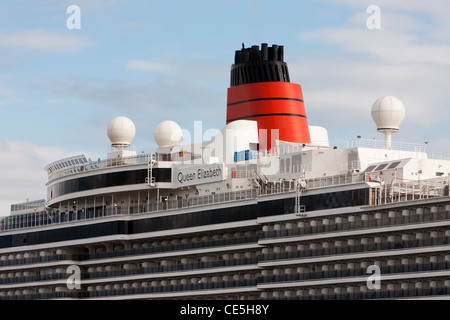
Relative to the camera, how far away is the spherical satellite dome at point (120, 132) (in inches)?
3713

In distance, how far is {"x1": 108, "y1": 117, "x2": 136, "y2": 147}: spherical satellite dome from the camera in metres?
94.3

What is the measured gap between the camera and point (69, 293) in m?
92.9

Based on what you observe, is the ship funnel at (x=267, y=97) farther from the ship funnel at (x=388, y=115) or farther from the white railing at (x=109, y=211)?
the ship funnel at (x=388, y=115)

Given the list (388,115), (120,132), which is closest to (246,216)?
(388,115)

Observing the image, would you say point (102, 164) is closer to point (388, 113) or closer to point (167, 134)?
point (167, 134)

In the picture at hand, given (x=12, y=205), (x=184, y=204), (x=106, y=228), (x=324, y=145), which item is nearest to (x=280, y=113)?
(x=324, y=145)

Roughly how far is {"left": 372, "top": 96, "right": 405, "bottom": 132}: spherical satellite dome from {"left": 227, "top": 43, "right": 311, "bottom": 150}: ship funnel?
9887mm

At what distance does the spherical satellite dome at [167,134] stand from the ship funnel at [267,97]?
13.8 ft

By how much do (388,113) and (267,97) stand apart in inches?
511

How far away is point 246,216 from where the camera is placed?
3147 inches

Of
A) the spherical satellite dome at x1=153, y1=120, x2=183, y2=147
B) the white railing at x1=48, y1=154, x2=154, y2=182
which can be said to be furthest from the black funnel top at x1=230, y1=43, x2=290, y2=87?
the white railing at x1=48, y1=154, x2=154, y2=182
